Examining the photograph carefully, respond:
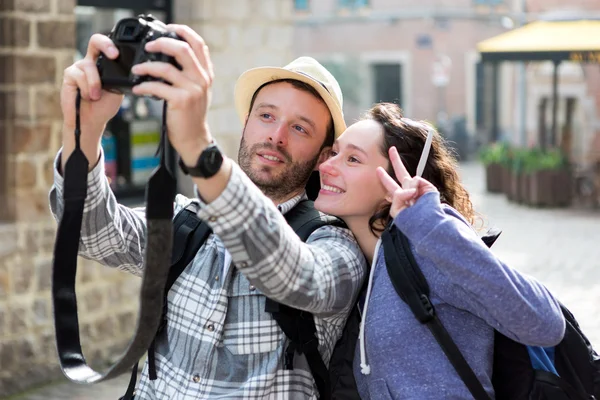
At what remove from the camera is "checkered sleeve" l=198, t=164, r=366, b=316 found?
1.95 m

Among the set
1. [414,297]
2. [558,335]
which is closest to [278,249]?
[414,297]

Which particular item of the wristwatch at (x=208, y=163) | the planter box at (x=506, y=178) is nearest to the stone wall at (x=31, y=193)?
the wristwatch at (x=208, y=163)

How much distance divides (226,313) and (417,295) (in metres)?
0.45

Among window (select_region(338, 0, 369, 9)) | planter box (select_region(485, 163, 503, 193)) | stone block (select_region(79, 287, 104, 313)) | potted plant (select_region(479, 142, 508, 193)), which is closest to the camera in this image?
stone block (select_region(79, 287, 104, 313))

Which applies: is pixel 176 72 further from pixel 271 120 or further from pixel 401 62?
pixel 401 62

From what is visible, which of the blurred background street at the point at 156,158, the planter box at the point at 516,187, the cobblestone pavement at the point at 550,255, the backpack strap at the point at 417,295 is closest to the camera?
the backpack strap at the point at 417,295

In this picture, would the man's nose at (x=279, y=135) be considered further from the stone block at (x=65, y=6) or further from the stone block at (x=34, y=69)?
the stone block at (x=65, y=6)

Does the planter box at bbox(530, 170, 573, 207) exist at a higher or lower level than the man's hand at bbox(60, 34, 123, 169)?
lower

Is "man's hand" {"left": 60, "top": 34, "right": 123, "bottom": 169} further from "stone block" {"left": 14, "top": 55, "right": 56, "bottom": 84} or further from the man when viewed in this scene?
"stone block" {"left": 14, "top": 55, "right": 56, "bottom": 84}

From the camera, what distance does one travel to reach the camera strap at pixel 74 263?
6.40 feet

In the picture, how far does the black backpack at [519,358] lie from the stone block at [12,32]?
13.0 feet

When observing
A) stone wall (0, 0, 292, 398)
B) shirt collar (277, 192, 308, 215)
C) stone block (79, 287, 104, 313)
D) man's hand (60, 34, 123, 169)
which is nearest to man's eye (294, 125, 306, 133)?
shirt collar (277, 192, 308, 215)

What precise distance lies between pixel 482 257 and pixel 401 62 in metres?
32.1

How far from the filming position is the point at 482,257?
2129 millimetres
